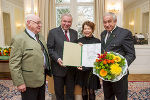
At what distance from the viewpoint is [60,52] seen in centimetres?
205

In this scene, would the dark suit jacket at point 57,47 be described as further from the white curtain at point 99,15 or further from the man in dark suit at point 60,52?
the white curtain at point 99,15

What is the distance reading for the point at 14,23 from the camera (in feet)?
17.1

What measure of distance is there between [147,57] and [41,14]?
457 centimetres

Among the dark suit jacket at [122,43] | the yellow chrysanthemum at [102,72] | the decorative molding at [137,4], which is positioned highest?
the decorative molding at [137,4]

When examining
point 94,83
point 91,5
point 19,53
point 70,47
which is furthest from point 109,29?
point 91,5

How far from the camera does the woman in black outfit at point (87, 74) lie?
6.57 ft

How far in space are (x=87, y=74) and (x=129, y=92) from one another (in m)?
1.81

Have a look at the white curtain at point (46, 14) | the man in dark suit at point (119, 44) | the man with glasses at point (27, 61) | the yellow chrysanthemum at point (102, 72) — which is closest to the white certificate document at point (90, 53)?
the man in dark suit at point (119, 44)

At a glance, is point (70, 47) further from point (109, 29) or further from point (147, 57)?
point (147, 57)

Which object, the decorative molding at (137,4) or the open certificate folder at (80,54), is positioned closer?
the open certificate folder at (80,54)

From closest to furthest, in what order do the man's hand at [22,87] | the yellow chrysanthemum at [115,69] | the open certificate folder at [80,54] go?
the yellow chrysanthemum at [115,69] < the man's hand at [22,87] < the open certificate folder at [80,54]

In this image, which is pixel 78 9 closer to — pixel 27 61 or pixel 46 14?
pixel 46 14

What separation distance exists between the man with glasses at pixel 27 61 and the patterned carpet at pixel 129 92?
5.13ft

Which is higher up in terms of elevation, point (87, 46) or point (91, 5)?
point (91, 5)
